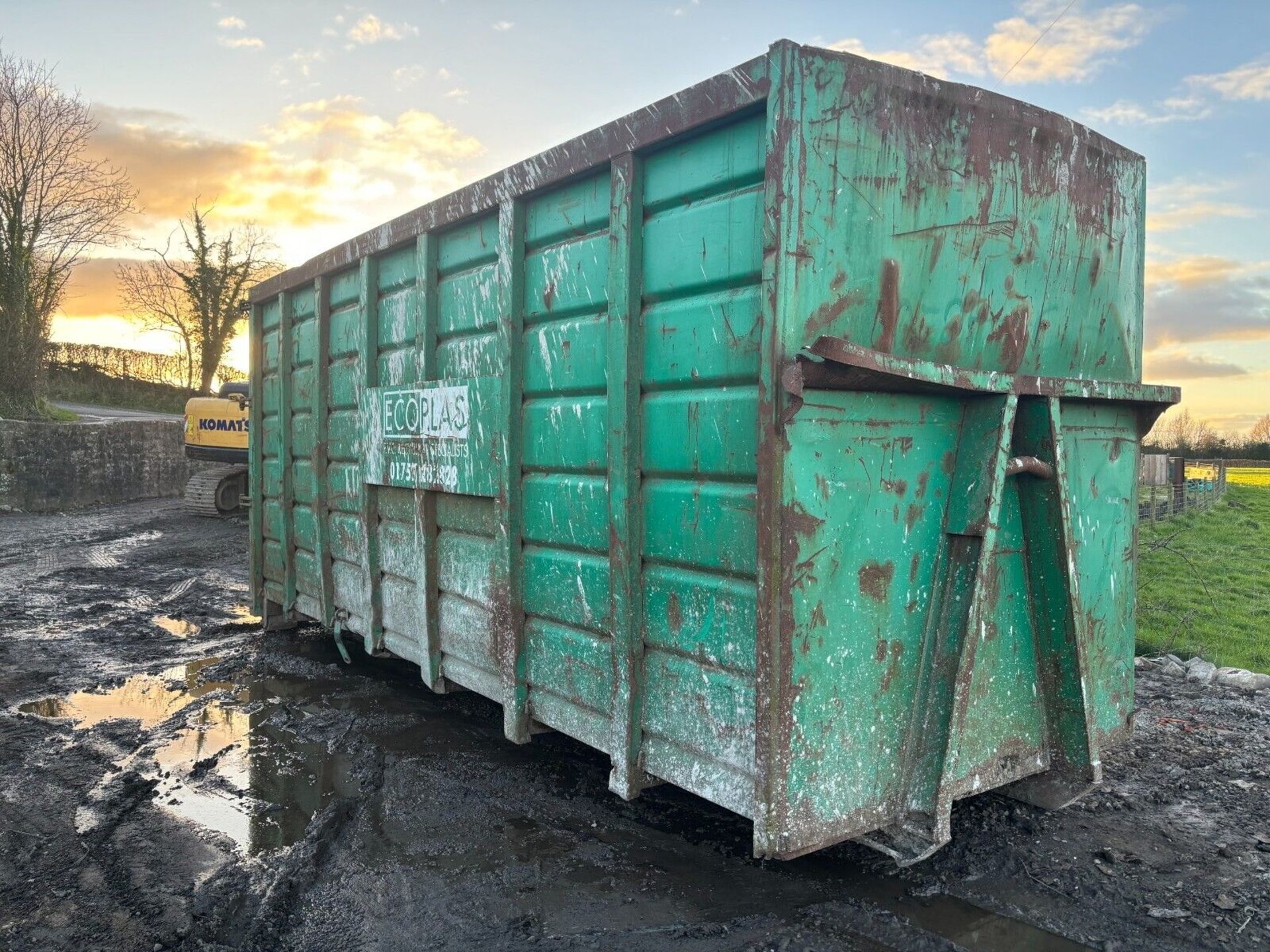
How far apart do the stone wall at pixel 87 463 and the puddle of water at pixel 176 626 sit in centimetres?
1116

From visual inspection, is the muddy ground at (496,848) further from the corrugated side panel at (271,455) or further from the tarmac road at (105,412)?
the tarmac road at (105,412)

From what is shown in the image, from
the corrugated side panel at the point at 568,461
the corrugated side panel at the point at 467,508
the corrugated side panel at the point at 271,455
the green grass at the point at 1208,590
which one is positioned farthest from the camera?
the green grass at the point at 1208,590

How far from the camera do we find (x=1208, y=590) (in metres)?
9.18

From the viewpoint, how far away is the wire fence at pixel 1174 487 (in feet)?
53.8

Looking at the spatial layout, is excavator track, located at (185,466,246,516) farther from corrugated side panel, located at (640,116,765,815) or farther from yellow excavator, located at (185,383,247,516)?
corrugated side panel, located at (640,116,765,815)

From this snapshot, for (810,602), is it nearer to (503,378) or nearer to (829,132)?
(829,132)

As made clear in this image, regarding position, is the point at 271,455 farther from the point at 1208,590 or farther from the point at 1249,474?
the point at 1249,474

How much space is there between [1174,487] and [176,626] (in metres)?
17.2

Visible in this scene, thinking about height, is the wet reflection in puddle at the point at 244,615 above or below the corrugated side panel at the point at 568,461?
below

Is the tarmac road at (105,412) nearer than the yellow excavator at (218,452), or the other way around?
the yellow excavator at (218,452)

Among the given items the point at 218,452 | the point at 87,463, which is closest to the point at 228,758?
the point at 218,452

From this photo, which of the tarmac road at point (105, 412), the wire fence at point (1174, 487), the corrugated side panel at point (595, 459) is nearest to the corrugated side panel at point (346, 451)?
the corrugated side panel at point (595, 459)

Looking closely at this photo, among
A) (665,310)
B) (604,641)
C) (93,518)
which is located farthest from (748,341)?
(93,518)

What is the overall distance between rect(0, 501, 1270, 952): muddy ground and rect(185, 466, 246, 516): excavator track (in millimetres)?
10094
